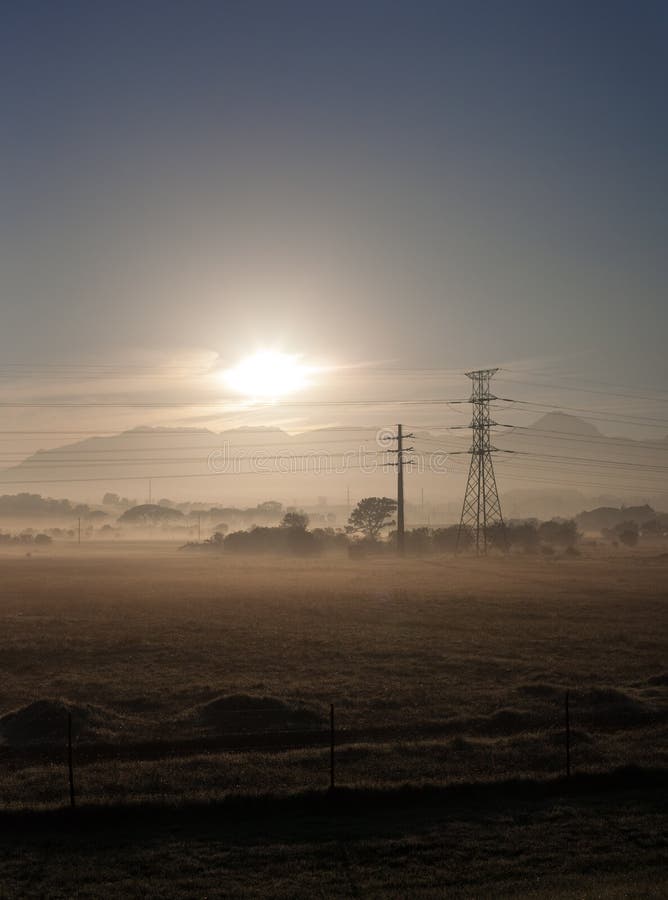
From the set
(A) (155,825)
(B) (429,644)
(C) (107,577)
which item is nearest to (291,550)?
(C) (107,577)

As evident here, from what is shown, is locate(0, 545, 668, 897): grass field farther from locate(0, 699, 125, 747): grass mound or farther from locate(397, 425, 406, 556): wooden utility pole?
locate(397, 425, 406, 556): wooden utility pole

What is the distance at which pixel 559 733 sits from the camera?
79.3 ft

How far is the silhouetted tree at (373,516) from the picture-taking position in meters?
186

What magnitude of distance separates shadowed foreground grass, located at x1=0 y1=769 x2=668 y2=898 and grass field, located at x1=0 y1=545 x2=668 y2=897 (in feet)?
0.21

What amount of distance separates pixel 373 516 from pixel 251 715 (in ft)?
527

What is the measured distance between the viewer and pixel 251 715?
26.7 m

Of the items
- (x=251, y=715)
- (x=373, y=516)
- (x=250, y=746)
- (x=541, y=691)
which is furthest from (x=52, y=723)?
(x=373, y=516)

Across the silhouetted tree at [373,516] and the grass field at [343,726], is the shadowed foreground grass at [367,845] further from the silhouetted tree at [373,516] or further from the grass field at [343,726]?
the silhouetted tree at [373,516]

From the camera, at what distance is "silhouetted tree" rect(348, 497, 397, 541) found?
185625 millimetres

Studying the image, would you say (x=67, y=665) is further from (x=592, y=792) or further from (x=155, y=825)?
(x=592, y=792)

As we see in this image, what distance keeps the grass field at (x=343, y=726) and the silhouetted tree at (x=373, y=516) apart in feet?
413

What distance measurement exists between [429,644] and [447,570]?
54329 mm

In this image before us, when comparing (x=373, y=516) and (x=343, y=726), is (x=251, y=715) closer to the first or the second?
(x=343, y=726)

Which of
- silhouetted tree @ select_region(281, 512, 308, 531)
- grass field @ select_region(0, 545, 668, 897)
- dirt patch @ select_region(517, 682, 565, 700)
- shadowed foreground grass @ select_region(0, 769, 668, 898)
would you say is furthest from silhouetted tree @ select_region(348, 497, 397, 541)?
shadowed foreground grass @ select_region(0, 769, 668, 898)
